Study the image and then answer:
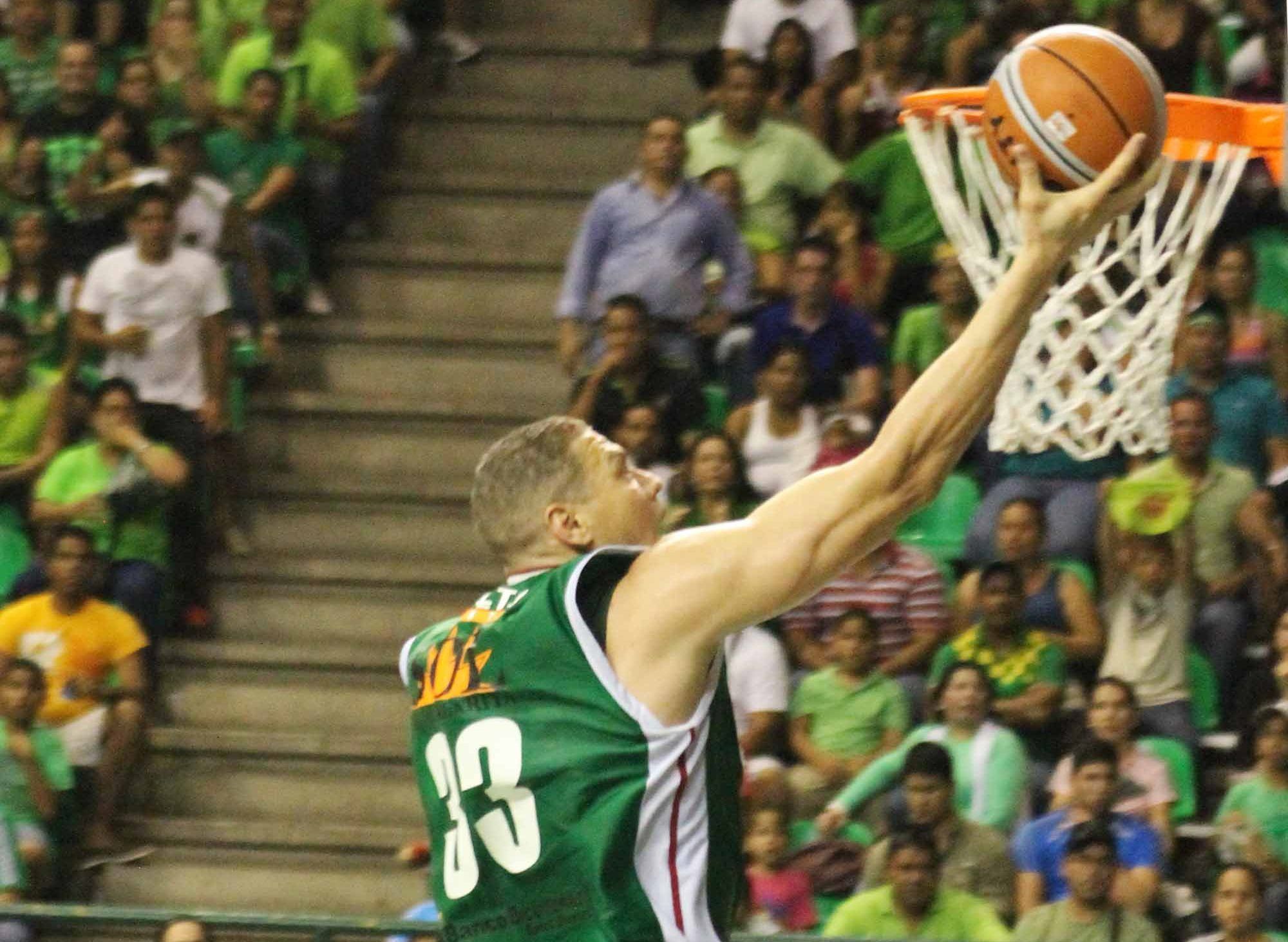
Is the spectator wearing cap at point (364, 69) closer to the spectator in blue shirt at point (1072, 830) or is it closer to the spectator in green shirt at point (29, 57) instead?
the spectator in green shirt at point (29, 57)

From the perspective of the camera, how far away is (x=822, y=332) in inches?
374

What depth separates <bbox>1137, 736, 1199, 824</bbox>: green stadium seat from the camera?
806 cm

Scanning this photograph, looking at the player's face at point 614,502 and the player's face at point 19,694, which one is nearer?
the player's face at point 614,502

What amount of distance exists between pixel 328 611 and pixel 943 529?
2665mm

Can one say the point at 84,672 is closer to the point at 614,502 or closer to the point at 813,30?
the point at 813,30

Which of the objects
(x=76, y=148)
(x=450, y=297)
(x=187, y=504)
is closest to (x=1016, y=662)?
(x=187, y=504)

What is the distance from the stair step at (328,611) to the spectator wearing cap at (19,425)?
0.90 metres

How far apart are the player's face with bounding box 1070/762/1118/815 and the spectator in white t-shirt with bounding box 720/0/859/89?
4046mm

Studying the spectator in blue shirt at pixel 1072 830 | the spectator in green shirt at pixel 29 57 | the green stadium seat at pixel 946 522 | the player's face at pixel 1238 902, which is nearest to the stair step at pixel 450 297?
the spectator in green shirt at pixel 29 57

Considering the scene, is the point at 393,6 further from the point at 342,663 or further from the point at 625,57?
the point at 342,663

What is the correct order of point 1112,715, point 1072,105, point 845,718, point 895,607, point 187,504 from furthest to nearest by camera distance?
1. point 187,504
2. point 895,607
3. point 845,718
4. point 1112,715
5. point 1072,105

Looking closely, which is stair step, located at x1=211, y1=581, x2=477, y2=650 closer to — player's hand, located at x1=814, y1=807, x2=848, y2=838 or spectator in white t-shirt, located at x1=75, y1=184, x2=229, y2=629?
spectator in white t-shirt, located at x1=75, y1=184, x2=229, y2=629

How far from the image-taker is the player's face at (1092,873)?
7.38 metres

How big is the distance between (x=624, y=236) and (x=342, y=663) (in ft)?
6.88
